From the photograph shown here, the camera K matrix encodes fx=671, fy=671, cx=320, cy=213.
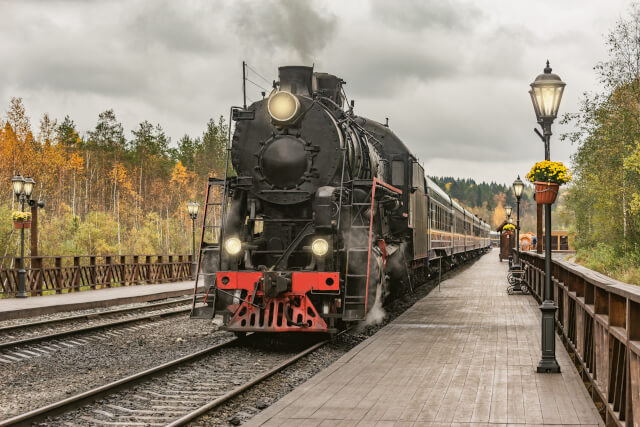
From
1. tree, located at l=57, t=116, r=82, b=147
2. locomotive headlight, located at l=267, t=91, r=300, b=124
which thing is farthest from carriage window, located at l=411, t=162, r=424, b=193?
tree, located at l=57, t=116, r=82, b=147

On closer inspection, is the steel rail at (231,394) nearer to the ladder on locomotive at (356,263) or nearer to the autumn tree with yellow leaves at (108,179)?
the ladder on locomotive at (356,263)

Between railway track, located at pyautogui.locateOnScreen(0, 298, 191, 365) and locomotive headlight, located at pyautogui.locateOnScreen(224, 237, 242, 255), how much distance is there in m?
2.94

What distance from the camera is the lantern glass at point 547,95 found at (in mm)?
8102

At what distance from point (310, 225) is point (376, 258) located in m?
1.10

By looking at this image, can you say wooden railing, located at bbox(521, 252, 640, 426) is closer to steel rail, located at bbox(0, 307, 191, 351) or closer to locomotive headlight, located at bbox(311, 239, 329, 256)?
locomotive headlight, located at bbox(311, 239, 329, 256)

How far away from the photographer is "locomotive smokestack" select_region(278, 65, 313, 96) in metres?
Answer: 10.5

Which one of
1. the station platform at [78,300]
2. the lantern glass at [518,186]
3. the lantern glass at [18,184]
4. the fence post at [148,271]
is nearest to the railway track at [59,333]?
the station platform at [78,300]

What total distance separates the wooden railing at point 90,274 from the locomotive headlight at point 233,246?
32.8 feet

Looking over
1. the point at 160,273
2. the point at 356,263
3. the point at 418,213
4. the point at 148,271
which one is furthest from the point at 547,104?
the point at 160,273

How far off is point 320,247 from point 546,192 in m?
3.14

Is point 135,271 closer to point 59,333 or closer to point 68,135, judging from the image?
point 59,333

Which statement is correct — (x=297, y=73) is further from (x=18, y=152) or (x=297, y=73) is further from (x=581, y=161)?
(x=18, y=152)

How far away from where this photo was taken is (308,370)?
8.15m

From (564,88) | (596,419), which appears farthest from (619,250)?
(596,419)
